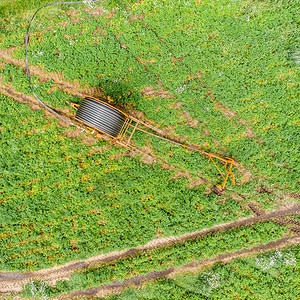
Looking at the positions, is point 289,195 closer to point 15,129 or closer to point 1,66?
point 15,129

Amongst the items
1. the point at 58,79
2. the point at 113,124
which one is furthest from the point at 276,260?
the point at 58,79

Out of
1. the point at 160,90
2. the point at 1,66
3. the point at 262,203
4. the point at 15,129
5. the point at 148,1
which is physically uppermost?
the point at 148,1

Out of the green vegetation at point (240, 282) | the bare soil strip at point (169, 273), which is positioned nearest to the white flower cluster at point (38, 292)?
the bare soil strip at point (169, 273)

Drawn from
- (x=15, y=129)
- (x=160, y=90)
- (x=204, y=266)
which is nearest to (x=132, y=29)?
(x=160, y=90)

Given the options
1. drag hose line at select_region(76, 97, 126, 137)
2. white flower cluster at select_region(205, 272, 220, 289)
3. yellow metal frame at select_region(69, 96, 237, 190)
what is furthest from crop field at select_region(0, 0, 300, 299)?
drag hose line at select_region(76, 97, 126, 137)

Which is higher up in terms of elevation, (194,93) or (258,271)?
(194,93)

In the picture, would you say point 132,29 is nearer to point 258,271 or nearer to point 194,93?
point 194,93

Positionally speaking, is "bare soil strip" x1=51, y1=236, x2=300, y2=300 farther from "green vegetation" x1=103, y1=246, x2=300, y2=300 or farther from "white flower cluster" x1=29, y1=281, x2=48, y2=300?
"white flower cluster" x1=29, y1=281, x2=48, y2=300
